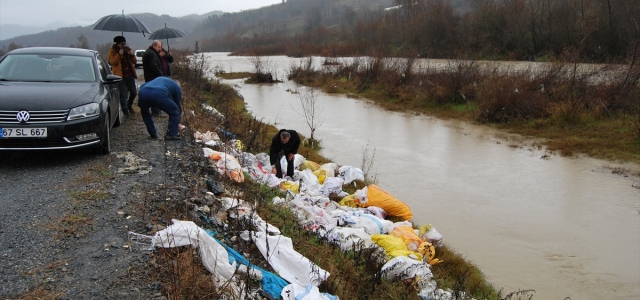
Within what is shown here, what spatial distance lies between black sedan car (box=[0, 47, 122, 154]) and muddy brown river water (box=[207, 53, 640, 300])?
5.23m

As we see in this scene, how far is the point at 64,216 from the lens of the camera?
436cm

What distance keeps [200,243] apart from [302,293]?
93 cm

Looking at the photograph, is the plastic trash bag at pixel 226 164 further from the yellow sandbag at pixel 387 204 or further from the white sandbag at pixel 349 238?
the yellow sandbag at pixel 387 204

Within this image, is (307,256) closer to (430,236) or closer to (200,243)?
(200,243)

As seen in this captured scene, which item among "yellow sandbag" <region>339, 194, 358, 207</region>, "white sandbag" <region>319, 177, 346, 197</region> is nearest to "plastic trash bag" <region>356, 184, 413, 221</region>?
"yellow sandbag" <region>339, 194, 358, 207</region>

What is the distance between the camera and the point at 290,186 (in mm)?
7383

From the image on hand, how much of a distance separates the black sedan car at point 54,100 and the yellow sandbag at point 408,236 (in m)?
3.94

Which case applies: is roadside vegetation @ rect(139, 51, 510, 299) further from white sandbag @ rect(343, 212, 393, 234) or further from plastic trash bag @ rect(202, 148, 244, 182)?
white sandbag @ rect(343, 212, 393, 234)

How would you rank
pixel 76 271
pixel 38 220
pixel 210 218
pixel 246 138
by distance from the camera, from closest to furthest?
pixel 76 271 → pixel 38 220 → pixel 210 218 → pixel 246 138

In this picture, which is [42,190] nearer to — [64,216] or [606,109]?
[64,216]

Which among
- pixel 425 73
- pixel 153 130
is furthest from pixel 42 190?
pixel 425 73

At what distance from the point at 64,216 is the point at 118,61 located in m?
4.99

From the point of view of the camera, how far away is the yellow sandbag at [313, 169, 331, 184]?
28.1 feet

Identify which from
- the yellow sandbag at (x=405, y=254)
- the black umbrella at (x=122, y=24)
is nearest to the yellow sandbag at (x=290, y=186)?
the yellow sandbag at (x=405, y=254)
